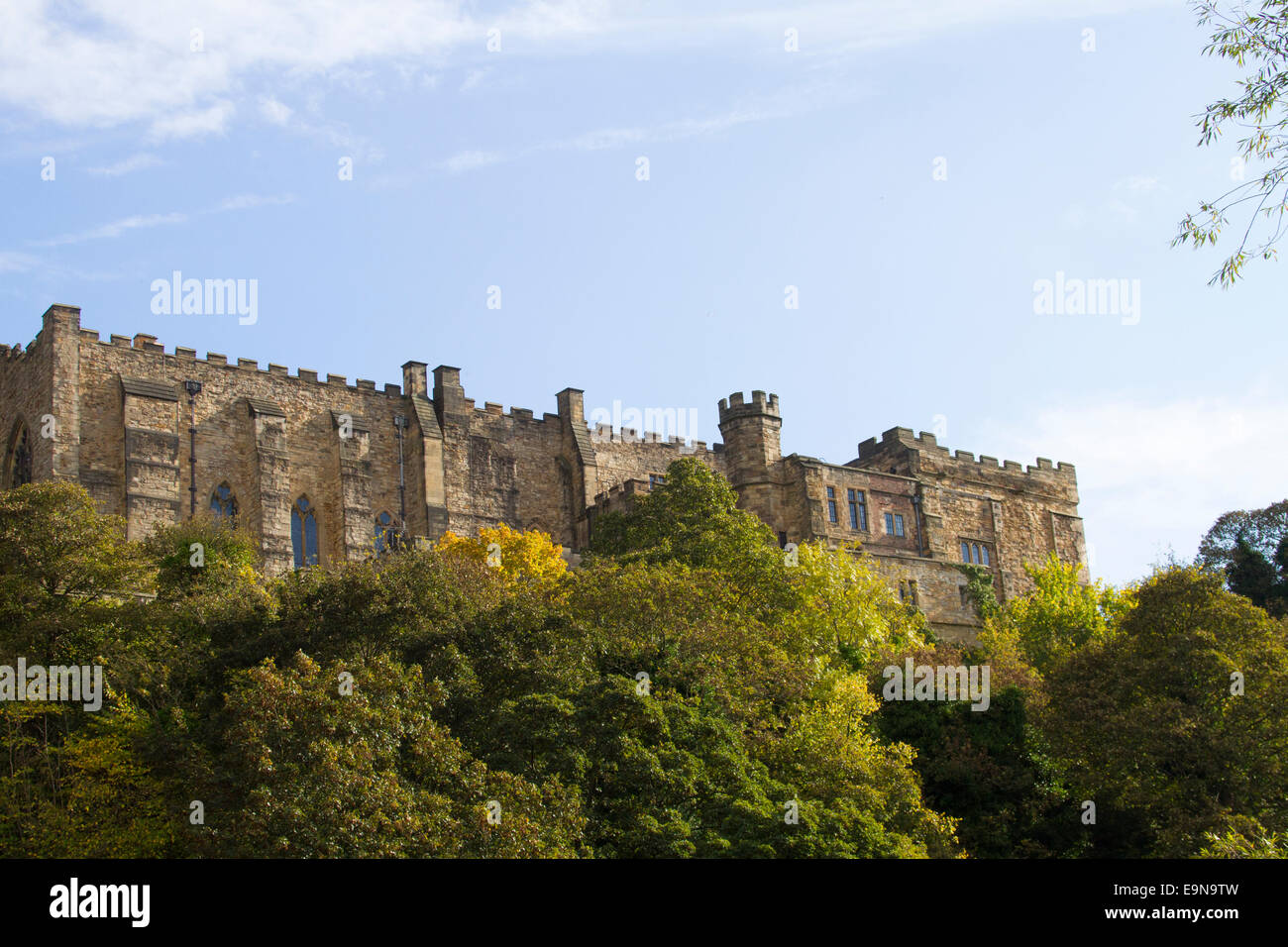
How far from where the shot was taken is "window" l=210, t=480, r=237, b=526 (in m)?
54.8

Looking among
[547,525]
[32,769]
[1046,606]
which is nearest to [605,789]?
[32,769]

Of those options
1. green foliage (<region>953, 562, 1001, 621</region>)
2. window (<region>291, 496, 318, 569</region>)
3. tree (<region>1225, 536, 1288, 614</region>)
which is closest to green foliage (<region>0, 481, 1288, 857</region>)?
window (<region>291, 496, 318, 569</region>)

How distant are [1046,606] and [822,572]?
12862mm

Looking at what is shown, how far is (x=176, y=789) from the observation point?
3023cm

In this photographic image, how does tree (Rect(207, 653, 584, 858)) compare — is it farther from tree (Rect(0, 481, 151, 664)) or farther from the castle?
the castle

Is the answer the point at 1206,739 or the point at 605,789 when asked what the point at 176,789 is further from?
the point at 1206,739

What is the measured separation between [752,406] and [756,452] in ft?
6.44


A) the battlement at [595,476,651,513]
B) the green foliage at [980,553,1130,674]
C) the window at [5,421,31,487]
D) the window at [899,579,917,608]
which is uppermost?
the window at [5,421,31,487]

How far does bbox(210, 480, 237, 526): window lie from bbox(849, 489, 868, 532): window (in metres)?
24.1

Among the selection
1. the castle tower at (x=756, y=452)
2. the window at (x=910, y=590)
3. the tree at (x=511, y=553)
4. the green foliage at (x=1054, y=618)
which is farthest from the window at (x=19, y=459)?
the green foliage at (x=1054, y=618)

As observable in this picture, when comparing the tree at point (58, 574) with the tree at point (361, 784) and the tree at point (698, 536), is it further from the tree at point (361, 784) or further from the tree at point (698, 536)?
the tree at point (698, 536)

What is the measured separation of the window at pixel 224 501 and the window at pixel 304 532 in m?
2.69

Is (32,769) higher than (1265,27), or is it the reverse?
(1265,27)

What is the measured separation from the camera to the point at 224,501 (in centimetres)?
5516
